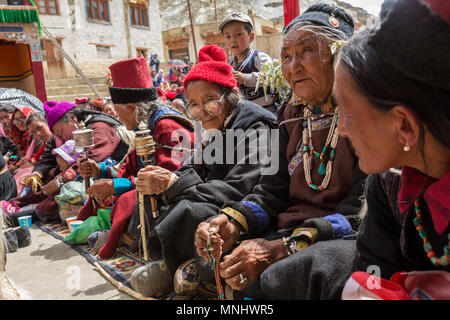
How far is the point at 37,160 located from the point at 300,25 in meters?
5.31

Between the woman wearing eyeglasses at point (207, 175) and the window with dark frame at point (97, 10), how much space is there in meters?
26.8

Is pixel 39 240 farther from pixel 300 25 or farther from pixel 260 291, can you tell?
pixel 300 25

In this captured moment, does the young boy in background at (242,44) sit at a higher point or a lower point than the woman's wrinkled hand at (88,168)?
higher

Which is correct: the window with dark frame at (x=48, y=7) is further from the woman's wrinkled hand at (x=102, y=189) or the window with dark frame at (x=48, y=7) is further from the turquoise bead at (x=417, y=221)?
the turquoise bead at (x=417, y=221)

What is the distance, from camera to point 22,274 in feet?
10.7

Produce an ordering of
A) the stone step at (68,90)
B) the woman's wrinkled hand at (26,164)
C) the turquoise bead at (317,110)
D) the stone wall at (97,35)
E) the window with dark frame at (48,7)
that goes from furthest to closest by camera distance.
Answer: the stone wall at (97,35)
the window with dark frame at (48,7)
the stone step at (68,90)
the woman's wrinkled hand at (26,164)
the turquoise bead at (317,110)

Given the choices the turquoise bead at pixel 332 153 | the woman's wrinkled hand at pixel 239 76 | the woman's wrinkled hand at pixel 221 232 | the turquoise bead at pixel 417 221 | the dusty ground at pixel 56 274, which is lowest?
the dusty ground at pixel 56 274

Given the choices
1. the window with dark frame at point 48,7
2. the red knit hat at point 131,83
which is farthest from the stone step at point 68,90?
the red knit hat at point 131,83

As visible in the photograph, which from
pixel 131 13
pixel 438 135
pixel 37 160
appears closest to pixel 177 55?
pixel 131 13

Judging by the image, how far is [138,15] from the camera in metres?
29.5

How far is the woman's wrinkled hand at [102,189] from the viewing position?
349 cm

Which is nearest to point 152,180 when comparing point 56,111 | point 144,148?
point 144,148

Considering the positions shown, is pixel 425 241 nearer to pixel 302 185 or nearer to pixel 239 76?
pixel 302 185

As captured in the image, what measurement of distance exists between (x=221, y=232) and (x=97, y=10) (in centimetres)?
2889
